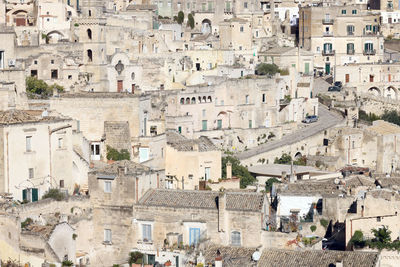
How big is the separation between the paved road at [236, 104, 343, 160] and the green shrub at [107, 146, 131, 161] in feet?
26.9

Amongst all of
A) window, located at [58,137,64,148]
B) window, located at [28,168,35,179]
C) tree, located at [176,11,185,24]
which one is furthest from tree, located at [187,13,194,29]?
window, located at [28,168,35,179]

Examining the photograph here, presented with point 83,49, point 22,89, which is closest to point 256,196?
point 22,89

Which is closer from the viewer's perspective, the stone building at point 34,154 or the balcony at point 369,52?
the stone building at point 34,154

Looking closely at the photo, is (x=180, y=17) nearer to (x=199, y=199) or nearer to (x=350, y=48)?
(x=350, y=48)

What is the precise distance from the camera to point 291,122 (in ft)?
219

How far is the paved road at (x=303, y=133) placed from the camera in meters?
60.8

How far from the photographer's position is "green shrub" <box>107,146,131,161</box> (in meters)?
51.9

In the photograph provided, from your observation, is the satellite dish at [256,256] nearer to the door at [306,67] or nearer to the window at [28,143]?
the window at [28,143]

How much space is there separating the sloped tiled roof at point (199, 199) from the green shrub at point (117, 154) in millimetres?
7707

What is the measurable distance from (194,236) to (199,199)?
1.56m

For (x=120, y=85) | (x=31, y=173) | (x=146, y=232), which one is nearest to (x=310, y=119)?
(x=120, y=85)

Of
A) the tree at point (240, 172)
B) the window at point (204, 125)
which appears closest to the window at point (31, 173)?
the tree at point (240, 172)

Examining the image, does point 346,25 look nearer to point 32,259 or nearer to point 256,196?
point 256,196

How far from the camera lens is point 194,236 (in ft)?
139
